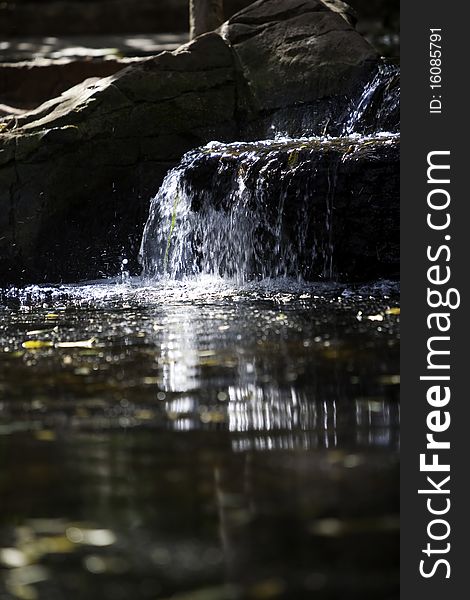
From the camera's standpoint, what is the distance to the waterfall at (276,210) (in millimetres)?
9039

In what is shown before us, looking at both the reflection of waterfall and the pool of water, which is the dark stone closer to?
the pool of water

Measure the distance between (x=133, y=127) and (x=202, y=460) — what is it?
7.24m

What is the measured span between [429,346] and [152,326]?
8.15ft

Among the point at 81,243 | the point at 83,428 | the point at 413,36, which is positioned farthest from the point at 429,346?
the point at 81,243

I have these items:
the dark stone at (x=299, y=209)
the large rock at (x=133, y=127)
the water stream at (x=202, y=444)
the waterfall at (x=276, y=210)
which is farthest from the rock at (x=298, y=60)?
the water stream at (x=202, y=444)

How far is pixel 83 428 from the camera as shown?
4180 mm

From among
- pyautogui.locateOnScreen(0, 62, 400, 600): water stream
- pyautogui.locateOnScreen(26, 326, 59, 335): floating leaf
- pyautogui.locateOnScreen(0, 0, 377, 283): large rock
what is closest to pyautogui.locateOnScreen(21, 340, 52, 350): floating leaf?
pyautogui.locateOnScreen(0, 62, 400, 600): water stream

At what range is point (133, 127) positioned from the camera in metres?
10.6

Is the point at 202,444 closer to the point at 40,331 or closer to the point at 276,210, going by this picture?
the point at 40,331

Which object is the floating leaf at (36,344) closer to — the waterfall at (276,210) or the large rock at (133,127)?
the waterfall at (276,210)

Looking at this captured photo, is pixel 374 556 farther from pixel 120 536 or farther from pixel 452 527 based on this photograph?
pixel 120 536

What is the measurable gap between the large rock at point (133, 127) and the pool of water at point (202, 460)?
12.3 ft

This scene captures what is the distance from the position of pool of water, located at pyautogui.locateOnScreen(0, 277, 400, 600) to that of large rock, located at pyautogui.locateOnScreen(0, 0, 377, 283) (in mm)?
3746

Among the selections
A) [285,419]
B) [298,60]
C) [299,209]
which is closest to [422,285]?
[285,419]
